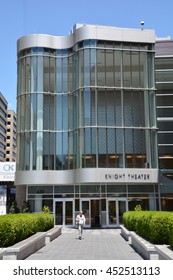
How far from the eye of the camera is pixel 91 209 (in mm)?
35125

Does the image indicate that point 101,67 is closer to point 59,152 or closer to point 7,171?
point 59,152

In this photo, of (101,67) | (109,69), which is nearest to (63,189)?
(101,67)

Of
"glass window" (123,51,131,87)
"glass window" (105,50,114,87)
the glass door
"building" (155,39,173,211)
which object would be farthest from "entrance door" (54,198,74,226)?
"glass window" (123,51,131,87)

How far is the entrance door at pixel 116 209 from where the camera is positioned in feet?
115

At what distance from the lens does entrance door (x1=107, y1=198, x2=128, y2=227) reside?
115ft

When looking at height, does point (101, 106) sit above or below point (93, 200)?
above

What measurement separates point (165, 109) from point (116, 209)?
469 inches

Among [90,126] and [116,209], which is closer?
[90,126]

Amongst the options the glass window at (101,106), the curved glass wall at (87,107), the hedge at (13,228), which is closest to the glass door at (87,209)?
the curved glass wall at (87,107)

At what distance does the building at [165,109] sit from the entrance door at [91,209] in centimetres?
649

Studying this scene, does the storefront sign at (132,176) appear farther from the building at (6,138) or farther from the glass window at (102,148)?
the building at (6,138)

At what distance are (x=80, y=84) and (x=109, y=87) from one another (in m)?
2.83

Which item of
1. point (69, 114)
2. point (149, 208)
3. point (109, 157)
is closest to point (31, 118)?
point (69, 114)

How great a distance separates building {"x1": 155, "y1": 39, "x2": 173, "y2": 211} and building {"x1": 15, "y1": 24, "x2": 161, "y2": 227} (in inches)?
63.2
